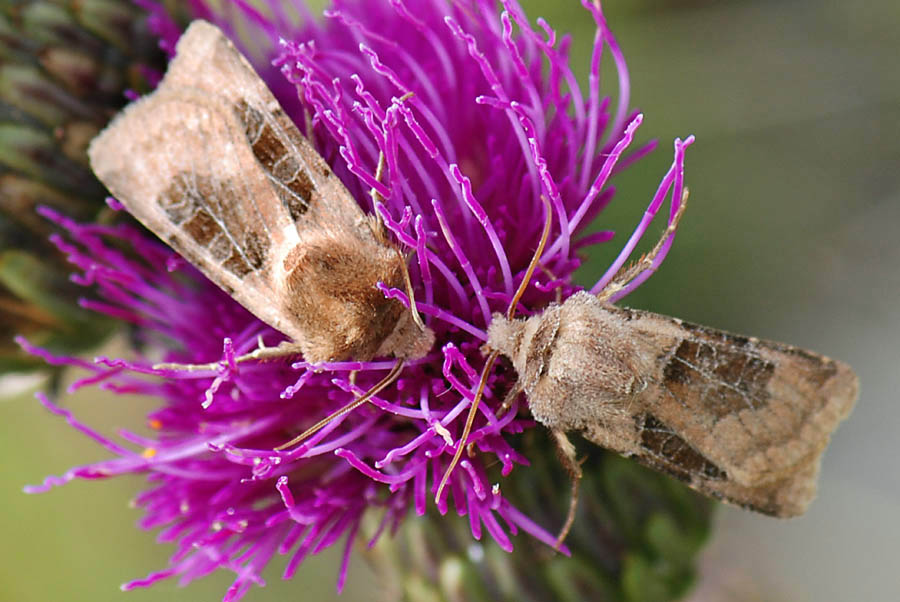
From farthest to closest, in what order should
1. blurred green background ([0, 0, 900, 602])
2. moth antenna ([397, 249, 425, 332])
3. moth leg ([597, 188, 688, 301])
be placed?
blurred green background ([0, 0, 900, 602]), moth leg ([597, 188, 688, 301]), moth antenna ([397, 249, 425, 332])

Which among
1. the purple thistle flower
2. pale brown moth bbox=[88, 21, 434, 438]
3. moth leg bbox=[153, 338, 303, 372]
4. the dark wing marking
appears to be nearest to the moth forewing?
the dark wing marking

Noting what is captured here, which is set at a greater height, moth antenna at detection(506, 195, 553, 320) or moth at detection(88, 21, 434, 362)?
moth at detection(88, 21, 434, 362)

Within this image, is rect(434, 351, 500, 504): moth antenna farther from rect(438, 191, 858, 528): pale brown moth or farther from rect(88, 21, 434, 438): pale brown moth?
rect(88, 21, 434, 438): pale brown moth

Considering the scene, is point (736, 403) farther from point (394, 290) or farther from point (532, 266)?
point (394, 290)

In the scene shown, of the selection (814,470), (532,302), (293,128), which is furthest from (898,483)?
(293,128)

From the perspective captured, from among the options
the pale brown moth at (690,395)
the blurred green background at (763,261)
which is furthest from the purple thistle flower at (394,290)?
the blurred green background at (763,261)

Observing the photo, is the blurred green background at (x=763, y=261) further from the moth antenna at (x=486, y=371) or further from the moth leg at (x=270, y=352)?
the moth leg at (x=270, y=352)
